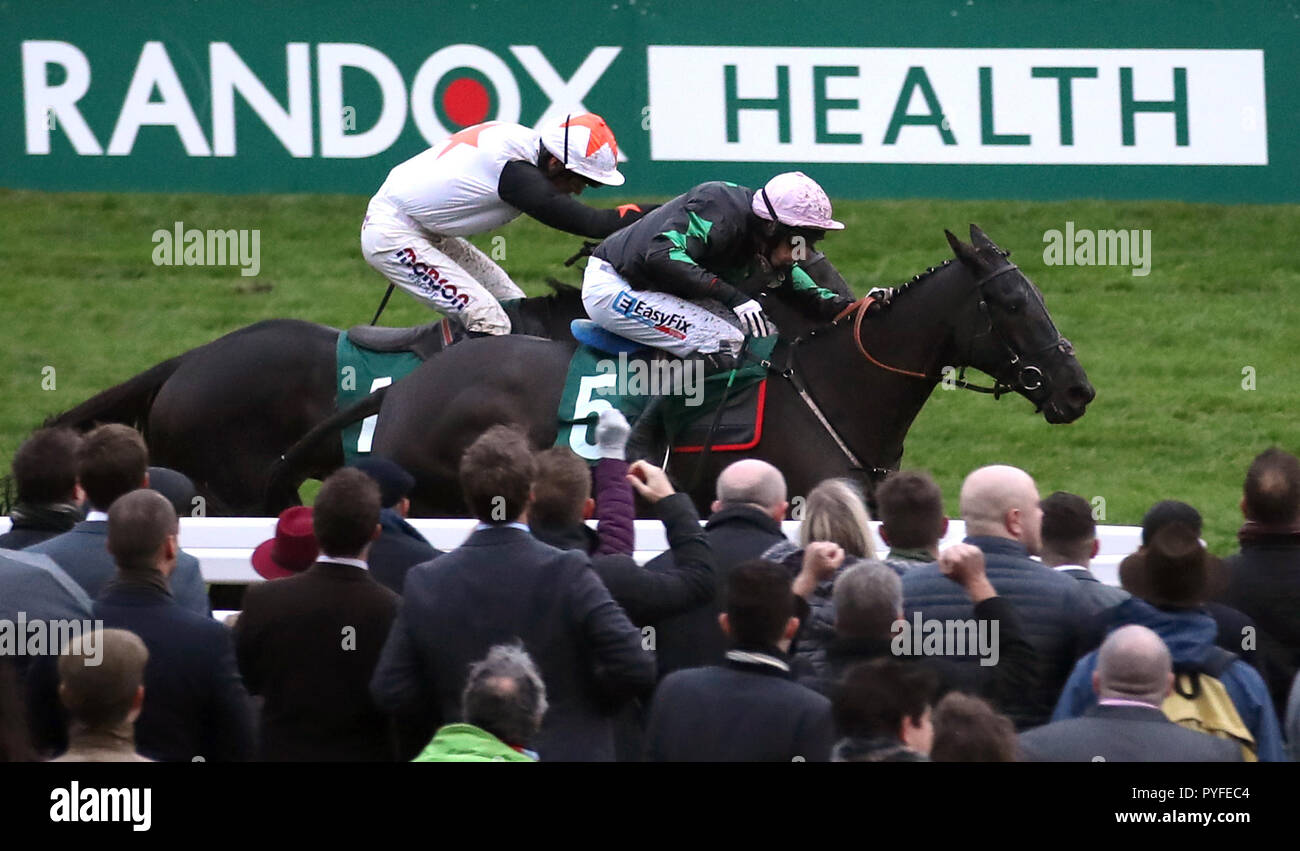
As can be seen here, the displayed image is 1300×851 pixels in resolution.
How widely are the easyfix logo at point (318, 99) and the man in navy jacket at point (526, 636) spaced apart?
25.4 ft

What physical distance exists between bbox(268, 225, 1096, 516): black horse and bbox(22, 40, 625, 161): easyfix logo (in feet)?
14.5

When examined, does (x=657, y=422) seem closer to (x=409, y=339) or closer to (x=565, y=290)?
(x=565, y=290)

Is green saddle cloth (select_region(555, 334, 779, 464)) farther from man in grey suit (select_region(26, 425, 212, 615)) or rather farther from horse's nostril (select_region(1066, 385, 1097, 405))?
man in grey suit (select_region(26, 425, 212, 615))

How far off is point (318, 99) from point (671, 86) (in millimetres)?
2108

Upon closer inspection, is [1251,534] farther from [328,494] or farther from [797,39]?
[797,39]

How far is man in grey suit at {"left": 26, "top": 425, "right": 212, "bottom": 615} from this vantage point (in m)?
5.06

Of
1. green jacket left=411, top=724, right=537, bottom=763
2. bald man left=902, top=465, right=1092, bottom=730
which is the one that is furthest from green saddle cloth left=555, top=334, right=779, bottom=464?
green jacket left=411, top=724, right=537, bottom=763

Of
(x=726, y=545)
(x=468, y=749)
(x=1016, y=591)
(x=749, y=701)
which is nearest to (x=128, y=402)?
(x=726, y=545)

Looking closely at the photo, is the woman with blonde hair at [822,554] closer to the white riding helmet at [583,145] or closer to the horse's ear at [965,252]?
the horse's ear at [965,252]

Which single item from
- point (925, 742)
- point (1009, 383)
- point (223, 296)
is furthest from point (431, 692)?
point (223, 296)

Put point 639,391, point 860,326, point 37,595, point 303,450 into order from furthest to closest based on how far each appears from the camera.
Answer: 1. point 303,450
2. point 860,326
3. point 639,391
4. point 37,595

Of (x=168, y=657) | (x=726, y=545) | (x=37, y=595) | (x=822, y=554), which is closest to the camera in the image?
(x=168, y=657)

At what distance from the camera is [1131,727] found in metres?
3.98
